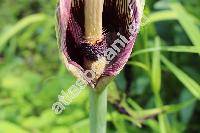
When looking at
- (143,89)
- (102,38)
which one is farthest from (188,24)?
(102,38)

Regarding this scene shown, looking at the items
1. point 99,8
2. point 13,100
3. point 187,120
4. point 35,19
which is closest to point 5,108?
point 13,100

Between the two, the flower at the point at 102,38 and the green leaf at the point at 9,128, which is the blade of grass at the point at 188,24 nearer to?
the flower at the point at 102,38

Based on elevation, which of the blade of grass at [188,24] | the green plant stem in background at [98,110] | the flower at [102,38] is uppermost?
the blade of grass at [188,24]

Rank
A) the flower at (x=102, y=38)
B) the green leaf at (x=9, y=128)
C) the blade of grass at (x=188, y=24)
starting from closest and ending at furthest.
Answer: the flower at (x=102, y=38)
the blade of grass at (x=188, y=24)
the green leaf at (x=9, y=128)

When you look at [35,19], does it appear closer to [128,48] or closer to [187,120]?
[187,120]

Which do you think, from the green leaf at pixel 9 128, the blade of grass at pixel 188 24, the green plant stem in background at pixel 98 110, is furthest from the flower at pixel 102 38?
the green leaf at pixel 9 128

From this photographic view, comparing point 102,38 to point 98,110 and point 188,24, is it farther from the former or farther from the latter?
point 188,24
